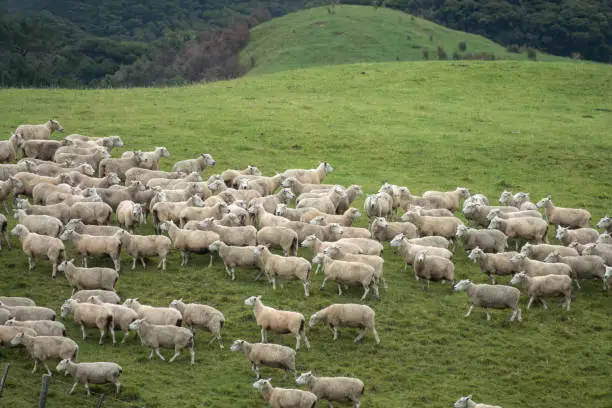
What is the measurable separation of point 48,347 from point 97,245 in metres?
5.20

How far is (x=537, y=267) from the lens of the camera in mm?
20969

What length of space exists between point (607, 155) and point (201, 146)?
17.0m

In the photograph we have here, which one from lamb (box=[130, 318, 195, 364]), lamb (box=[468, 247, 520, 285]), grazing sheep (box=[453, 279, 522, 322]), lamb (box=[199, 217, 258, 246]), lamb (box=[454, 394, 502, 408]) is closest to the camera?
lamb (box=[454, 394, 502, 408])

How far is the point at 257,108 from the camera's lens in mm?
41156

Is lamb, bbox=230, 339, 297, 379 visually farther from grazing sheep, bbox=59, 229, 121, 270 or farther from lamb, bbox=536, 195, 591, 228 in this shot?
lamb, bbox=536, 195, 591, 228

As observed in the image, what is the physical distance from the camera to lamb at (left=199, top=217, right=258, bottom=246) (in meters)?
22.3

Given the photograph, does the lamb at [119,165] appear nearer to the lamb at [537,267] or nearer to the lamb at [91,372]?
the lamb at [91,372]

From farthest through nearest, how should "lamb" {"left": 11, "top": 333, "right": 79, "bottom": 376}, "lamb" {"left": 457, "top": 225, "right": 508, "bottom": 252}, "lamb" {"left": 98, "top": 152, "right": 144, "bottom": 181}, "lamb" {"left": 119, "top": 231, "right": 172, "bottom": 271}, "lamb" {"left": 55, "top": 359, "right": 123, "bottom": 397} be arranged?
"lamb" {"left": 98, "top": 152, "right": 144, "bottom": 181} → "lamb" {"left": 457, "top": 225, "right": 508, "bottom": 252} → "lamb" {"left": 119, "top": 231, "right": 172, "bottom": 271} → "lamb" {"left": 11, "top": 333, "right": 79, "bottom": 376} → "lamb" {"left": 55, "top": 359, "right": 123, "bottom": 397}

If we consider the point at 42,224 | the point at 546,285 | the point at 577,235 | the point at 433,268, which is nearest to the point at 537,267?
the point at 546,285

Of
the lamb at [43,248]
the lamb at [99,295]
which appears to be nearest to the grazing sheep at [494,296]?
the lamb at [99,295]

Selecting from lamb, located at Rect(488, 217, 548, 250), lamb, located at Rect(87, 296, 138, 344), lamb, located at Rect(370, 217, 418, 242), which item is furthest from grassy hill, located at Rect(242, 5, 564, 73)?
lamb, located at Rect(87, 296, 138, 344)

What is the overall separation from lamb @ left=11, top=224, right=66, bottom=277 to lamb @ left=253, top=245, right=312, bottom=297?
4907 mm

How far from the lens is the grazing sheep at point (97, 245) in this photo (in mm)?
21047

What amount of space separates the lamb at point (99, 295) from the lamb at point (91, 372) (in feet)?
9.88
